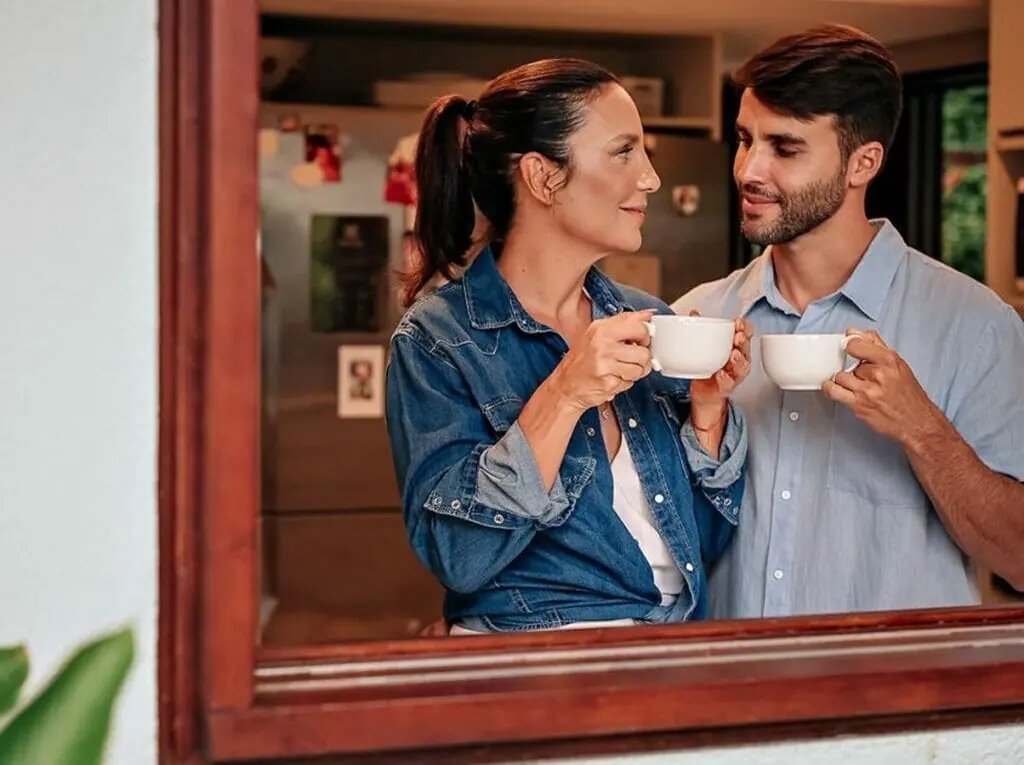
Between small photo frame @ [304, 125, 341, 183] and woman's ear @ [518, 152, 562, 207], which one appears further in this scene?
small photo frame @ [304, 125, 341, 183]

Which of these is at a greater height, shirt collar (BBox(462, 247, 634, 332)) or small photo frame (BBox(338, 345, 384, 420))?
shirt collar (BBox(462, 247, 634, 332))

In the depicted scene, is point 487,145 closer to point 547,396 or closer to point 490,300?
point 490,300

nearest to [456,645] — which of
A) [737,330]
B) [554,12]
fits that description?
[737,330]

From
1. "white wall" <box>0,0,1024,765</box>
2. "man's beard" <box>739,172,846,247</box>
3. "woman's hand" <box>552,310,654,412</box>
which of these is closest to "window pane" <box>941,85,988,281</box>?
"man's beard" <box>739,172,846,247</box>

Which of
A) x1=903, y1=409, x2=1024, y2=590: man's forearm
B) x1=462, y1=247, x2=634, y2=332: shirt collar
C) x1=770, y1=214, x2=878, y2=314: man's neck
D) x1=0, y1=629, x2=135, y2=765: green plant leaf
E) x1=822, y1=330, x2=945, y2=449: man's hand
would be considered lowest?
x1=0, y1=629, x2=135, y2=765: green plant leaf

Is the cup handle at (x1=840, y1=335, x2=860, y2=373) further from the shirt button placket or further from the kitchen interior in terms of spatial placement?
the kitchen interior

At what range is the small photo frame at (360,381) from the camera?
10.3ft

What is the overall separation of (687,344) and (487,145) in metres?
0.39

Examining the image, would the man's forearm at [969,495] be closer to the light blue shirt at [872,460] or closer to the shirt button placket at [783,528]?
the light blue shirt at [872,460]

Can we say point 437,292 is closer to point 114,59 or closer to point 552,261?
point 552,261

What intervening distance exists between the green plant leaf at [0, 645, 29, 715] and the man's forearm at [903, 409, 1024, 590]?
90 centimetres

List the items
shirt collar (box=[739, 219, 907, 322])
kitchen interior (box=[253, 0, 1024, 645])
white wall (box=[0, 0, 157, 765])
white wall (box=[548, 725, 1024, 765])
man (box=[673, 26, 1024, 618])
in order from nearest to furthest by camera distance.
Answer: white wall (box=[0, 0, 157, 765])
white wall (box=[548, 725, 1024, 765])
man (box=[673, 26, 1024, 618])
shirt collar (box=[739, 219, 907, 322])
kitchen interior (box=[253, 0, 1024, 645])

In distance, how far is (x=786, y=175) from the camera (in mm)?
1728

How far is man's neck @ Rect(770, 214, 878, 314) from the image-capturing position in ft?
5.56
